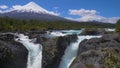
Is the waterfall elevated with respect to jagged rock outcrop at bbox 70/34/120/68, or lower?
lower

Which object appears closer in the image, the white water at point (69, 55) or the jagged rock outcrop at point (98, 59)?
the jagged rock outcrop at point (98, 59)

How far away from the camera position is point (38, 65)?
41250 millimetres

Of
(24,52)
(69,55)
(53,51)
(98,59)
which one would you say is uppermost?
(98,59)

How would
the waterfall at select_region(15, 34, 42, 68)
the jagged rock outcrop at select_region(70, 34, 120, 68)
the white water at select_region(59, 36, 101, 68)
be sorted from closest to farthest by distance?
the jagged rock outcrop at select_region(70, 34, 120, 68)
the waterfall at select_region(15, 34, 42, 68)
the white water at select_region(59, 36, 101, 68)

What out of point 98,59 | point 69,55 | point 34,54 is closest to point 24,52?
point 34,54

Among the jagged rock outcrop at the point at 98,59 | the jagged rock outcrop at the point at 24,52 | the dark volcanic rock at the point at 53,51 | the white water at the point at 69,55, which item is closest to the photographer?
the jagged rock outcrop at the point at 98,59

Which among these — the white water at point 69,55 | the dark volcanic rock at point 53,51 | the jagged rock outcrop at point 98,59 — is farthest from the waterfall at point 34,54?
the jagged rock outcrop at point 98,59

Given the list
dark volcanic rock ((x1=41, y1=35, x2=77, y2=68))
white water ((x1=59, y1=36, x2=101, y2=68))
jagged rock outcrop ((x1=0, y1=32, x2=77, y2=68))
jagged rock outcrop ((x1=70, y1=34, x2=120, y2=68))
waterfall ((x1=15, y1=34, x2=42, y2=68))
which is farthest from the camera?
white water ((x1=59, y1=36, x2=101, y2=68))

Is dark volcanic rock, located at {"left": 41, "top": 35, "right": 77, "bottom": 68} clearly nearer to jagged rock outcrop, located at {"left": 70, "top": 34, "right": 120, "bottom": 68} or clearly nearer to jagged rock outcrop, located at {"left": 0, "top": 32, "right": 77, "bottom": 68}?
jagged rock outcrop, located at {"left": 0, "top": 32, "right": 77, "bottom": 68}

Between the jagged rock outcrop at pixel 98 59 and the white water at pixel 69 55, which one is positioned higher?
the jagged rock outcrop at pixel 98 59

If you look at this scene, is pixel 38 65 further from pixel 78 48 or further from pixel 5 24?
pixel 5 24

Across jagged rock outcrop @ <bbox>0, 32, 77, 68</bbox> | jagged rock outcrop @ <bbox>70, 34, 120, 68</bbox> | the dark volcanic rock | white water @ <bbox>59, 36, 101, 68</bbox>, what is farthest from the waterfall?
jagged rock outcrop @ <bbox>70, 34, 120, 68</bbox>

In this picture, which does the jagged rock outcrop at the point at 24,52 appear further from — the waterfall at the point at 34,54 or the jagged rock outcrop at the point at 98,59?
the jagged rock outcrop at the point at 98,59

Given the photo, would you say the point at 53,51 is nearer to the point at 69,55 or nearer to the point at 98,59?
the point at 69,55
